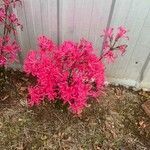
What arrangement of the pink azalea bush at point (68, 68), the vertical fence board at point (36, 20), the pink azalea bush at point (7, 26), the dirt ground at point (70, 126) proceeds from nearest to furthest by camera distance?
the pink azalea bush at point (68, 68) < the pink azalea bush at point (7, 26) < the vertical fence board at point (36, 20) < the dirt ground at point (70, 126)

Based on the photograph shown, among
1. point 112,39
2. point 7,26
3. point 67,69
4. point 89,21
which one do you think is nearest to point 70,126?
point 67,69

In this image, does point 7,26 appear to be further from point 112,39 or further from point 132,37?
point 132,37

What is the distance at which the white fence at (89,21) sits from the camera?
312 cm

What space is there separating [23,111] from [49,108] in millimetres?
305

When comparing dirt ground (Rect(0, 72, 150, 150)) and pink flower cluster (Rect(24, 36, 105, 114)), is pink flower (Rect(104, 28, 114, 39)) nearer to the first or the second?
pink flower cluster (Rect(24, 36, 105, 114))

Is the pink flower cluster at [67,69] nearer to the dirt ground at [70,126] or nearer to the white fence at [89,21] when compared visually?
the white fence at [89,21]

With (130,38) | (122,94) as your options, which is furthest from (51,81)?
(122,94)

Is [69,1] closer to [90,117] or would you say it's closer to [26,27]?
[26,27]

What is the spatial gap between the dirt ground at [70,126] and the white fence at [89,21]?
22.1 inches

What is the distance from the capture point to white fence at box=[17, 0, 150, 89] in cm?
312

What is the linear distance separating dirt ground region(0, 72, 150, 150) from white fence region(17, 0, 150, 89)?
1.84 ft

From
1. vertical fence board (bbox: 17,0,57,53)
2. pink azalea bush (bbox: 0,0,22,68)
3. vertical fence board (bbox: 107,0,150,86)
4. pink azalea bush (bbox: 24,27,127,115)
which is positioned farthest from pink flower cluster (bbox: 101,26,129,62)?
pink azalea bush (bbox: 0,0,22,68)

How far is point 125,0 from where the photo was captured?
3.03 m

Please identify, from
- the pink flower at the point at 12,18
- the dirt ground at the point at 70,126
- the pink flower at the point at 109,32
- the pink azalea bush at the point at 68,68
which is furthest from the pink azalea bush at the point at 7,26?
the pink flower at the point at 109,32
